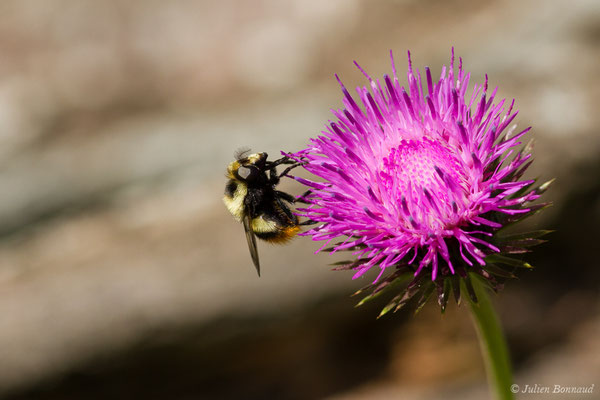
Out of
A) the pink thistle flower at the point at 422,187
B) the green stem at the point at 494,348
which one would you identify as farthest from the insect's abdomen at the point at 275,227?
the green stem at the point at 494,348

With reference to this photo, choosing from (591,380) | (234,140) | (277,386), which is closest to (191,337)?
Result: (277,386)

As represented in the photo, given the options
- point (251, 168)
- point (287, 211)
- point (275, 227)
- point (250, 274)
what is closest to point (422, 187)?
point (287, 211)

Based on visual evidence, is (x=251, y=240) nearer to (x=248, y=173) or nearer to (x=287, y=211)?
(x=287, y=211)

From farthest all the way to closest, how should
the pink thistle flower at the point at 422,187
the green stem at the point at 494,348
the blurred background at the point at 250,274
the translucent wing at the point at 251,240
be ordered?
the blurred background at the point at 250,274, the translucent wing at the point at 251,240, the green stem at the point at 494,348, the pink thistle flower at the point at 422,187

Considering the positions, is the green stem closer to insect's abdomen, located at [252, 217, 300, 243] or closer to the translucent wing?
insect's abdomen, located at [252, 217, 300, 243]

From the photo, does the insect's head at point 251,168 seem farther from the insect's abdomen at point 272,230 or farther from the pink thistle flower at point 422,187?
the pink thistle flower at point 422,187
